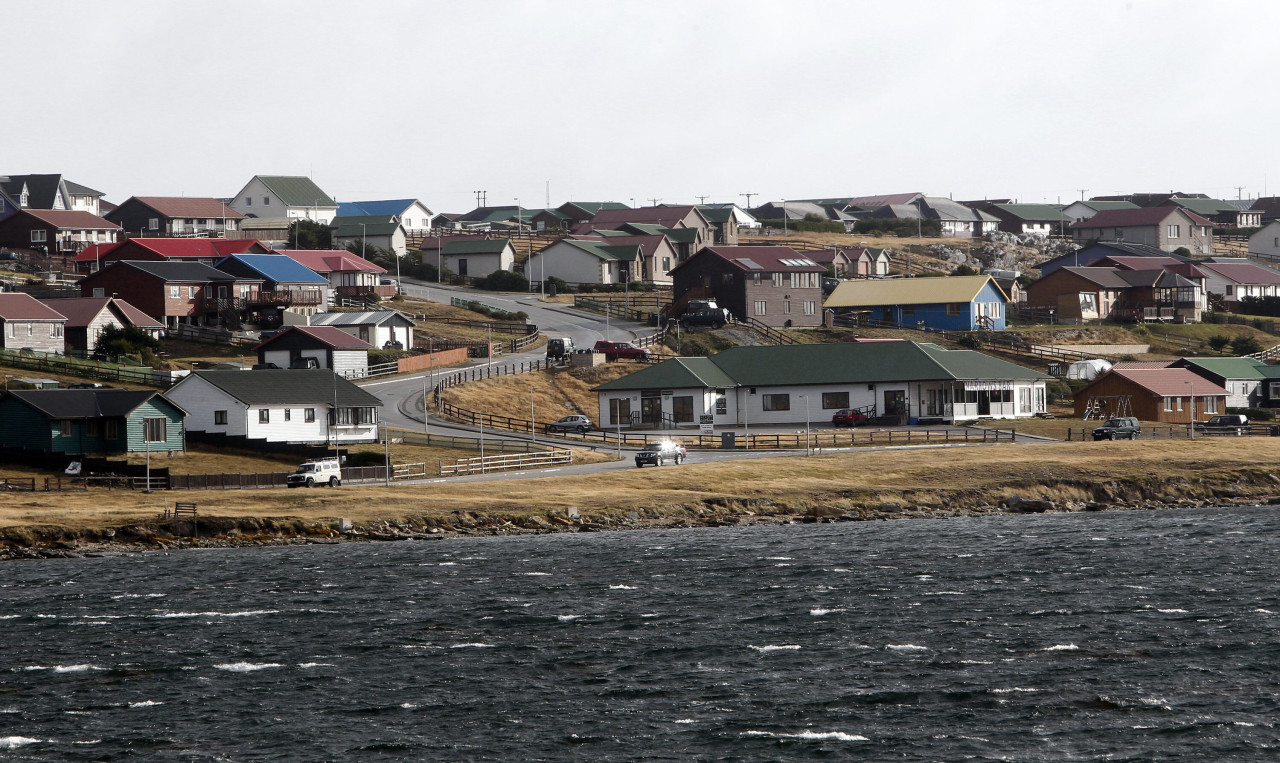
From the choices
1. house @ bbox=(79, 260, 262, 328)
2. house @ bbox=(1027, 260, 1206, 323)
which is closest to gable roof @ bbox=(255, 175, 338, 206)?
house @ bbox=(79, 260, 262, 328)

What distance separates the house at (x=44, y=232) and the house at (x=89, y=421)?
81.1 m

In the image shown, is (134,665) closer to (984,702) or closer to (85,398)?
(984,702)

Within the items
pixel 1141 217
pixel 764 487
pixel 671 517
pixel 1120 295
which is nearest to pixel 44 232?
pixel 1120 295

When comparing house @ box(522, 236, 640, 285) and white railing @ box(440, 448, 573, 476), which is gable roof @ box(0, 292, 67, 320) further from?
house @ box(522, 236, 640, 285)

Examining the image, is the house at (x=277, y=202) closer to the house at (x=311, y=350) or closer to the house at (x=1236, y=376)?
the house at (x=311, y=350)

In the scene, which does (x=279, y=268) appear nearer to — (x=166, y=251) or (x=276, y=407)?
(x=166, y=251)

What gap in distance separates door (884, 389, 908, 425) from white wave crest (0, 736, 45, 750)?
226 ft

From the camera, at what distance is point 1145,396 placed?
94.9m

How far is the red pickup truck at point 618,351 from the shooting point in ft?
358

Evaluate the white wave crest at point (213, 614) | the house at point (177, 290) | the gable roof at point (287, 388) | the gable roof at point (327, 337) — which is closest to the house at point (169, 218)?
the house at point (177, 290)

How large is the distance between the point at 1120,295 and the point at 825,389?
2325 inches

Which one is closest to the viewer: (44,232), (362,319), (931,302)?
(362,319)

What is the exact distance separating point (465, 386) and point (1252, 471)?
47068 millimetres

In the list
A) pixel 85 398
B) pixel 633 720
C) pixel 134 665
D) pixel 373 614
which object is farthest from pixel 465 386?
pixel 633 720
